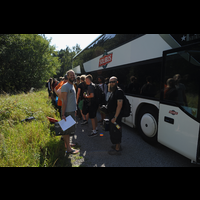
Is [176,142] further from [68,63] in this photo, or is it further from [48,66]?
[68,63]

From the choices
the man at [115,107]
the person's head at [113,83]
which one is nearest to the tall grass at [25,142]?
the man at [115,107]

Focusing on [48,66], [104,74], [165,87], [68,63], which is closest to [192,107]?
[165,87]

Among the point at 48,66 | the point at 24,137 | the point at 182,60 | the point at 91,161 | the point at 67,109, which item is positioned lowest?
the point at 91,161

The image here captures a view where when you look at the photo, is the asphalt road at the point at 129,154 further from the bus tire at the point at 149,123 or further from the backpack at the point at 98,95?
the backpack at the point at 98,95

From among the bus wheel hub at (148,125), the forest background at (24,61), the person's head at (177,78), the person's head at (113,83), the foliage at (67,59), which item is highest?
the foliage at (67,59)

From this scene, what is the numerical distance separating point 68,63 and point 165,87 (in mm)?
52686

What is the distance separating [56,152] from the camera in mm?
3426

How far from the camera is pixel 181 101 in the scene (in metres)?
2.91

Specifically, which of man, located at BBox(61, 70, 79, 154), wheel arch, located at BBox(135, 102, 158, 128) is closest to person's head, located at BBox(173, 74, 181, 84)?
wheel arch, located at BBox(135, 102, 158, 128)

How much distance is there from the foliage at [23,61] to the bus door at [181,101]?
64.5ft

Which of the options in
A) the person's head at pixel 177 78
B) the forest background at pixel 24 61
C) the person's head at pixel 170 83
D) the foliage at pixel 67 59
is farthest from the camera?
the foliage at pixel 67 59

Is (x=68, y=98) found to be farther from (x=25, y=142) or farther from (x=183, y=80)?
(x=183, y=80)

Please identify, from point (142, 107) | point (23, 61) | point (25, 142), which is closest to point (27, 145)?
point (25, 142)

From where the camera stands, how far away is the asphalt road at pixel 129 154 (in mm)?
3201
